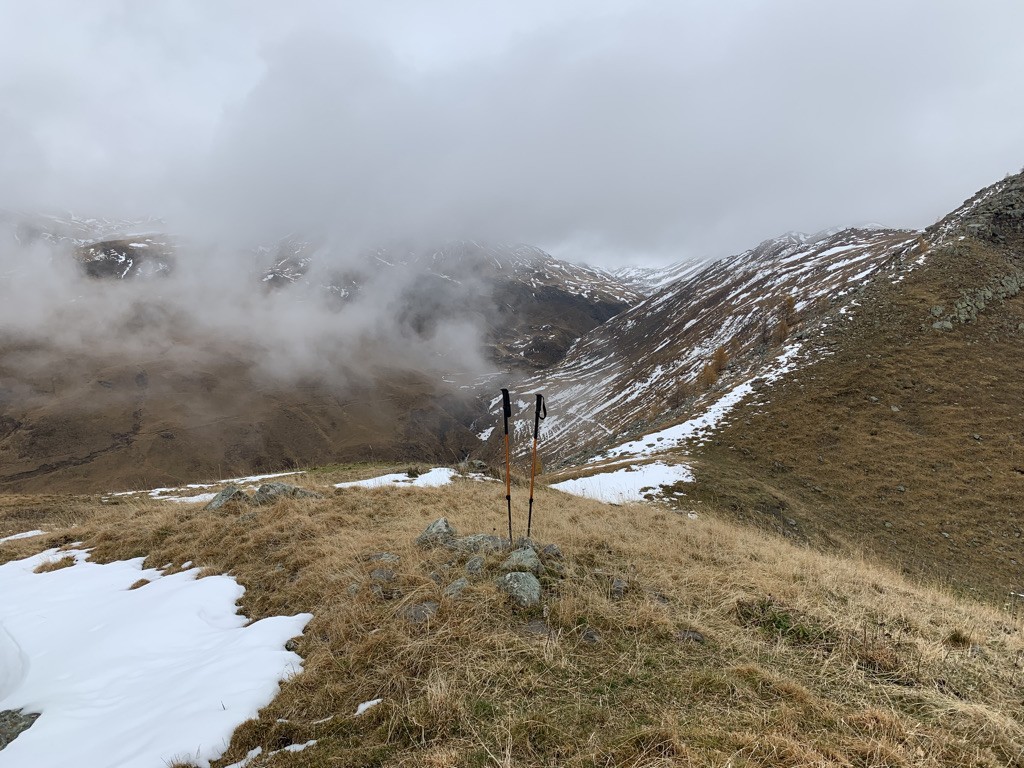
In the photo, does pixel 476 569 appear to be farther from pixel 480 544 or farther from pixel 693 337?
pixel 693 337

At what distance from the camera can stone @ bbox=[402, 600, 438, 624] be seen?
5711mm

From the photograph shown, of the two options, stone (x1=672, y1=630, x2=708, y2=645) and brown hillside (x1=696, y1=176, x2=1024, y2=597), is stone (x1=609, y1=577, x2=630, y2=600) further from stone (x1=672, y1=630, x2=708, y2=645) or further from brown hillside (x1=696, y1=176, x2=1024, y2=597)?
brown hillside (x1=696, y1=176, x2=1024, y2=597)

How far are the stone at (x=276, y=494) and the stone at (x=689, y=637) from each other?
10.8 metres

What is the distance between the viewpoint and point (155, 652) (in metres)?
5.95

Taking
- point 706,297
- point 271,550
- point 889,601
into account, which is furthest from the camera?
point 706,297

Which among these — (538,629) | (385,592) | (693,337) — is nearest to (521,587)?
(538,629)

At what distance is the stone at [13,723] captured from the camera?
4.44m

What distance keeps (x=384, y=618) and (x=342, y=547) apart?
3112mm

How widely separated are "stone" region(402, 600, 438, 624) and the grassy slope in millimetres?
17867

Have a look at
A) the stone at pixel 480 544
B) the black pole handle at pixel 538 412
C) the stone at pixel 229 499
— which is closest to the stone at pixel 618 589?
the stone at pixel 480 544

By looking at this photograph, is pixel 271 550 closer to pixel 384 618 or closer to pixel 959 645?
pixel 384 618

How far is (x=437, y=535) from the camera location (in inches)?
341

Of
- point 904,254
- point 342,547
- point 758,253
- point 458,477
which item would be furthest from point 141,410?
point 758,253

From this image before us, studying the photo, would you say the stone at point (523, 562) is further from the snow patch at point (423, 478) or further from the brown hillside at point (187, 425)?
the brown hillside at point (187, 425)
